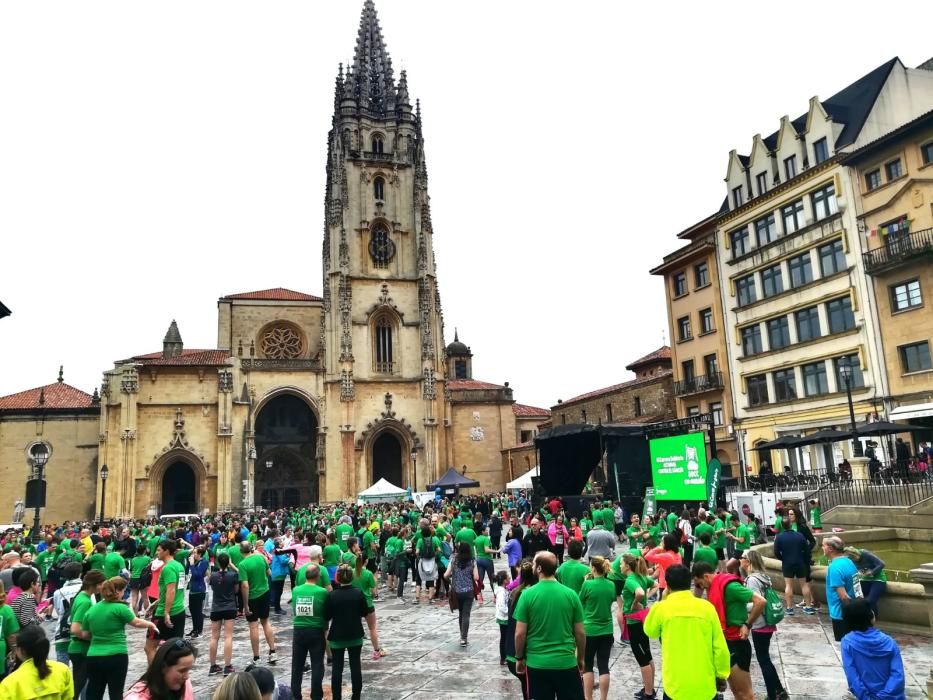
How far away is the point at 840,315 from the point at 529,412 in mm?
29519

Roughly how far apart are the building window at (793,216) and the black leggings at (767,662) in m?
27.0

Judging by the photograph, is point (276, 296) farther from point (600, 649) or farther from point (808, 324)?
point (600, 649)

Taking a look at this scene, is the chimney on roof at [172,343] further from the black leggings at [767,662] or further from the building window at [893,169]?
the black leggings at [767,662]

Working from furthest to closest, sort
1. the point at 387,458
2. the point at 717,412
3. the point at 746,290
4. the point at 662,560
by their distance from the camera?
the point at 387,458, the point at 717,412, the point at 746,290, the point at 662,560

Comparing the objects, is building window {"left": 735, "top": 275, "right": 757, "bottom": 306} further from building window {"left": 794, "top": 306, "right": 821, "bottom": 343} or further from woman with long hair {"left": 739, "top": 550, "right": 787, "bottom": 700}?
woman with long hair {"left": 739, "top": 550, "right": 787, "bottom": 700}

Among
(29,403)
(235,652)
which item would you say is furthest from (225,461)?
(235,652)

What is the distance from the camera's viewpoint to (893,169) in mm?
25891

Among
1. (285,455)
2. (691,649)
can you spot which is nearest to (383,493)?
(285,455)

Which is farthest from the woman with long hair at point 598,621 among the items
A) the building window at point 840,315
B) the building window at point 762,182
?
the building window at point 762,182

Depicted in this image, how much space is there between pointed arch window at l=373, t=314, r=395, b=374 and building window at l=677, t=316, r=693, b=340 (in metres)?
19.0

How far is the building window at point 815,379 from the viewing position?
28297 mm

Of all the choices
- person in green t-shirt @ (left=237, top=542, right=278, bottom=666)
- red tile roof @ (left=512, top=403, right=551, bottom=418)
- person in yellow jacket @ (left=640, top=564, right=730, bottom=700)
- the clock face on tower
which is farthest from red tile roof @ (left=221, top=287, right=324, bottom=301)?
person in yellow jacket @ (left=640, top=564, right=730, bottom=700)

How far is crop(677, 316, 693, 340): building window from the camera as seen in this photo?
3638 cm

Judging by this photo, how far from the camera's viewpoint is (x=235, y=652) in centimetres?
1020
